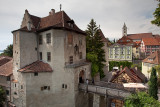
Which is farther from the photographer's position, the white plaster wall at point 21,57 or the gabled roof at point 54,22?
the gabled roof at point 54,22

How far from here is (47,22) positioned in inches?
771

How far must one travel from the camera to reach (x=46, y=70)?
54.5 ft

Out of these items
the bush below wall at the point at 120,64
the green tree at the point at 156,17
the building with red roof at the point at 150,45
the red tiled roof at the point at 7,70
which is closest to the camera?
the green tree at the point at 156,17

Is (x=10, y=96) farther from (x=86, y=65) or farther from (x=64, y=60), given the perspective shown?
(x=86, y=65)

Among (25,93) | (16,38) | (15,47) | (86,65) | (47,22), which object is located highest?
(47,22)

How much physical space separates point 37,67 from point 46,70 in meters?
1.60

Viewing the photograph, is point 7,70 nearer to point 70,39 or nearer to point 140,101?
point 70,39

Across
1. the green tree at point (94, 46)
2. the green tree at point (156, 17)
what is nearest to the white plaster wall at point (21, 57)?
the green tree at point (94, 46)

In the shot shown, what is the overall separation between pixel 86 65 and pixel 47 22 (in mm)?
11538

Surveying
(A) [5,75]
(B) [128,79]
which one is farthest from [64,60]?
(B) [128,79]

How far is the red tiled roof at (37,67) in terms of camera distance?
52.3 feet

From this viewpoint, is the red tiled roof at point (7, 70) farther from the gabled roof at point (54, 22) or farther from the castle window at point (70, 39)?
the castle window at point (70, 39)

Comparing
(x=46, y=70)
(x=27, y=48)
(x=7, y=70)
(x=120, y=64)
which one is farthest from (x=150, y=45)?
(x=7, y=70)

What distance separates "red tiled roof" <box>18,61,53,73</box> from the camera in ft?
52.3
